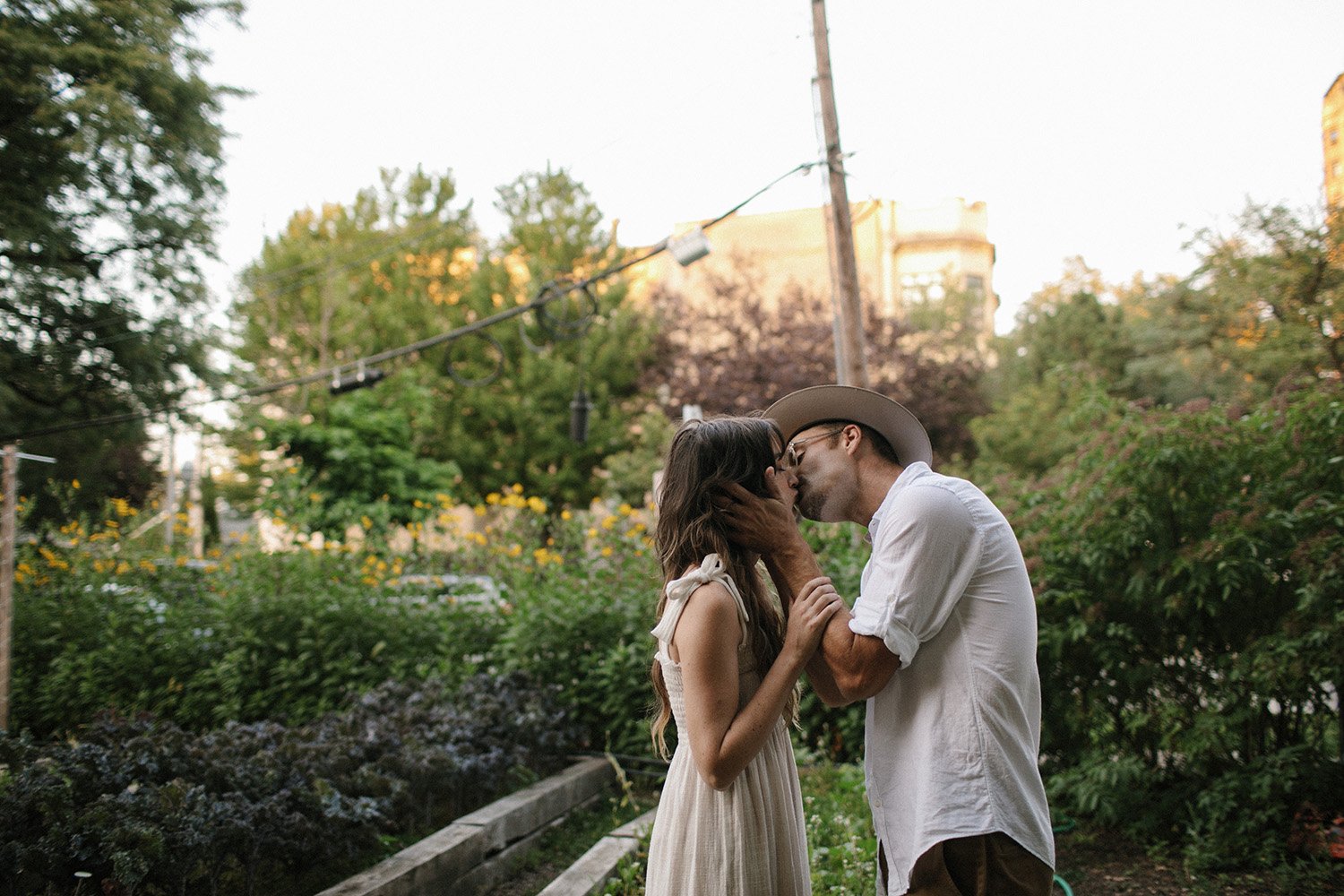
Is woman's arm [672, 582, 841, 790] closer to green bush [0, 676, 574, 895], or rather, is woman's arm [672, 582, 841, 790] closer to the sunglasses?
the sunglasses

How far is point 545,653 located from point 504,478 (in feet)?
64.7

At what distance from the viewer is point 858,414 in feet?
7.43

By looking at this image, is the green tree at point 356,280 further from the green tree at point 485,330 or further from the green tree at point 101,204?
the green tree at point 101,204

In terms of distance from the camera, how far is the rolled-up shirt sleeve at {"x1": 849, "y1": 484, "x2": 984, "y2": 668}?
183cm

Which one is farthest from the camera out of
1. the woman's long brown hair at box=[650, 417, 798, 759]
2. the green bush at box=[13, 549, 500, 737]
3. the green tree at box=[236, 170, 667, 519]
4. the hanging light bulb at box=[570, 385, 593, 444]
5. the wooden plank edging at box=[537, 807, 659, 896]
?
the green tree at box=[236, 170, 667, 519]

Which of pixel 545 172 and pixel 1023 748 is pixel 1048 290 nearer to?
pixel 545 172

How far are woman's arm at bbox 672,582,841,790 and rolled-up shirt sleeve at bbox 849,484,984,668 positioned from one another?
0.10 m

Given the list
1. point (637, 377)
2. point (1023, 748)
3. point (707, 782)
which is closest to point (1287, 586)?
point (1023, 748)

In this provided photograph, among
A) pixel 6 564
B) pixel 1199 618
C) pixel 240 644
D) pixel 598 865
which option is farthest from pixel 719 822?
pixel 240 644

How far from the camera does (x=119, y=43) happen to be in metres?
12.5

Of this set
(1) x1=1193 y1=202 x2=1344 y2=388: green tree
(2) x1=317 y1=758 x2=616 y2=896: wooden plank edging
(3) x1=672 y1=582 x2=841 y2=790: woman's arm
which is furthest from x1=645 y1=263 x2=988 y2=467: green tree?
(3) x1=672 y1=582 x2=841 y2=790: woman's arm

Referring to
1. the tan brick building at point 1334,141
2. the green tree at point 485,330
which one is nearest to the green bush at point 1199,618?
the tan brick building at point 1334,141

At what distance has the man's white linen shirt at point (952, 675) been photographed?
1836mm

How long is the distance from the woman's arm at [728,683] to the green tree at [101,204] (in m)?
12.7
